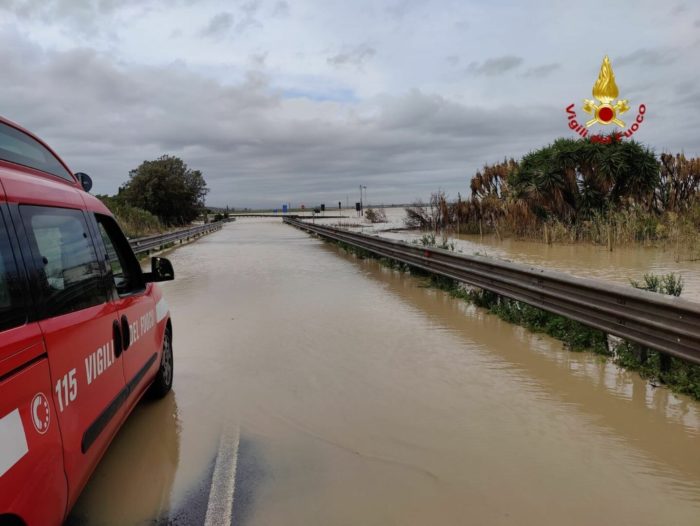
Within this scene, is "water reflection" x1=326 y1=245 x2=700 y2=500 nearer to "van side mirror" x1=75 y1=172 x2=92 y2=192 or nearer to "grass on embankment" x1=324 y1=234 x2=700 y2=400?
"grass on embankment" x1=324 y1=234 x2=700 y2=400

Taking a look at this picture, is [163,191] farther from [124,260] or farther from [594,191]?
[124,260]

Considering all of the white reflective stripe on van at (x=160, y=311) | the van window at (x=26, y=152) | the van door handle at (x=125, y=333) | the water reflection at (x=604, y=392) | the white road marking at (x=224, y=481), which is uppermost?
the van window at (x=26, y=152)

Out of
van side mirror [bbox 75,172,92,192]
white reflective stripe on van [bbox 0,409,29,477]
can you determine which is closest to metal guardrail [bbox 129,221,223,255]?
van side mirror [bbox 75,172,92,192]

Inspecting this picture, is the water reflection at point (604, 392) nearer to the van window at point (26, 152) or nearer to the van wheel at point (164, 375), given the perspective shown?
the van wheel at point (164, 375)

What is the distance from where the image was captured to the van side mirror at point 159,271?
4.88 metres

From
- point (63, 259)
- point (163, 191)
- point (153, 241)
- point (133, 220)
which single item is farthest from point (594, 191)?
point (163, 191)

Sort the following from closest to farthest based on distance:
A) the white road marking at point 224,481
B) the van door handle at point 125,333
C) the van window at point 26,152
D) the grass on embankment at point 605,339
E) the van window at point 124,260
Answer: the van window at point 26,152
the white road marking at point 224,481
the van door handle at point 125,333
the van window at point 124,260
the grass on embankment at point 605,339

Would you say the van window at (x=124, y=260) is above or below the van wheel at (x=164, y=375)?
above

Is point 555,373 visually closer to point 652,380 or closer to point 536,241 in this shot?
point 652,380

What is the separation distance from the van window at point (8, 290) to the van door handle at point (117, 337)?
125cm

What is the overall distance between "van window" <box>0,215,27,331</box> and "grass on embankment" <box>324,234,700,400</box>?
207 inches

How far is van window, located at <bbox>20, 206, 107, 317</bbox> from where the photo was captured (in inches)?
106

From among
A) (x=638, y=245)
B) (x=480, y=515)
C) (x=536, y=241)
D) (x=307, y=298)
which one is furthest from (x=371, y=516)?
(x=536, y=241)

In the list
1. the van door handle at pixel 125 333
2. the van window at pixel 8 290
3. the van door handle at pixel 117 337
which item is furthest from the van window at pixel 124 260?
the van window at pixel 8 290
